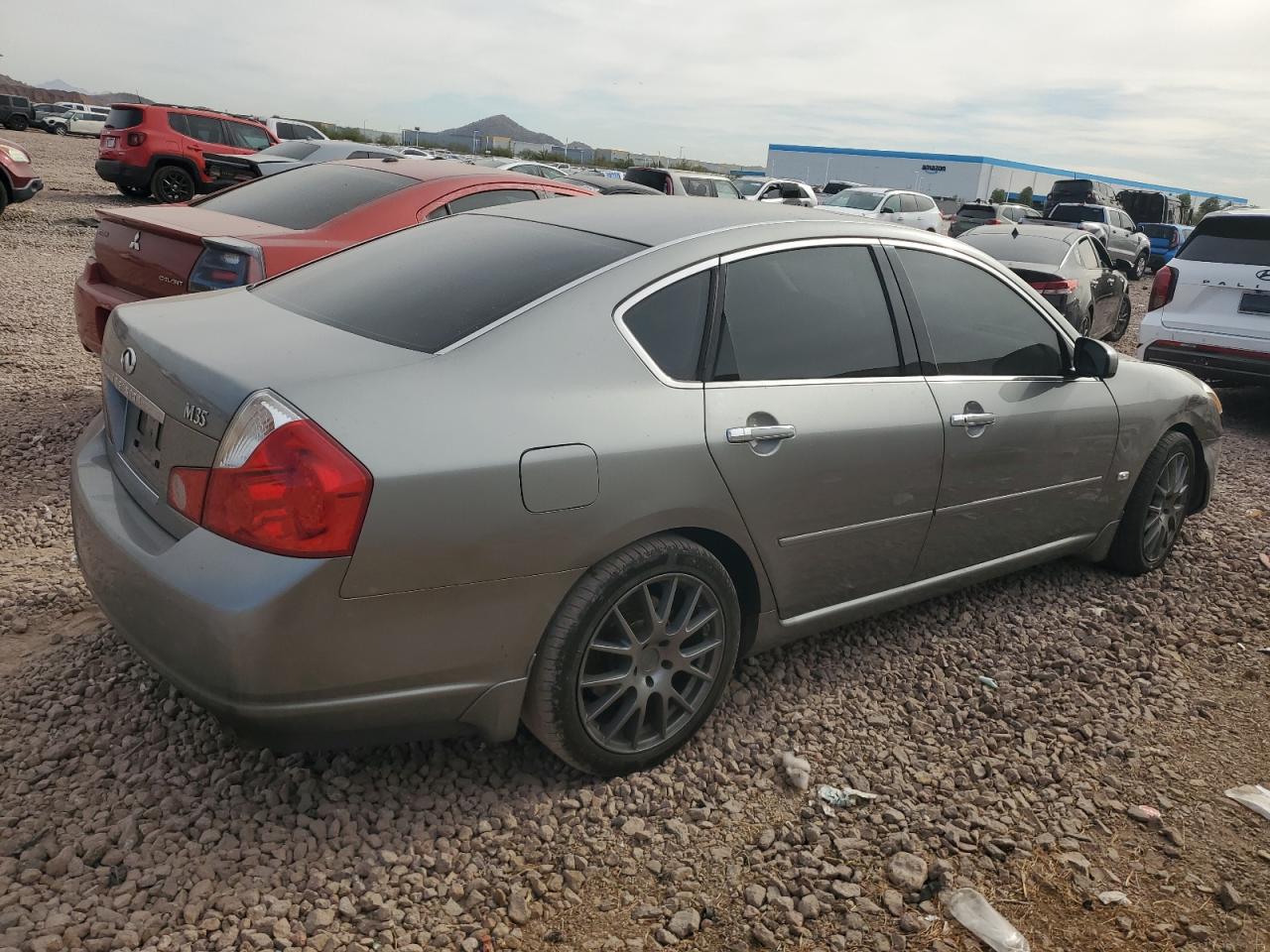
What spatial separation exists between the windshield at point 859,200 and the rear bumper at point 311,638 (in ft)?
69.9

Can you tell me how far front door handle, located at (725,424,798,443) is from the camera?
2861mm

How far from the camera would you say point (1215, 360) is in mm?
8070

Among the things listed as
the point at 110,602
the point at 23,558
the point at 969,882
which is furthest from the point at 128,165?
the point at 969,882

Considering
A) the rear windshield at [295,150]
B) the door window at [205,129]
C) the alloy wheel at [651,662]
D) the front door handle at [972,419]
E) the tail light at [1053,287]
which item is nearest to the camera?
the alloy wheel at [651,662]

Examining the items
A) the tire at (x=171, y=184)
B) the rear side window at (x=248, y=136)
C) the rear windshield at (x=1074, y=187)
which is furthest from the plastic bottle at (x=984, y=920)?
the rear windshield at (x=1074, y=187)

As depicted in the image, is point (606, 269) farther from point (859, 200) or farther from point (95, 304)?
point (859, 200)

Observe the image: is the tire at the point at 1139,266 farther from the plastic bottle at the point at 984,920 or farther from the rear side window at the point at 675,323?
the plastic bottle at the point at 984,920

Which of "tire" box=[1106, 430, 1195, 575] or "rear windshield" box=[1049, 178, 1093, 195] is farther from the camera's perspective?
"rear windshield" box=[1049, 178, 1093, 195]

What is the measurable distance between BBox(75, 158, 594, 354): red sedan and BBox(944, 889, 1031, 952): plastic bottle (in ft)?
12.6

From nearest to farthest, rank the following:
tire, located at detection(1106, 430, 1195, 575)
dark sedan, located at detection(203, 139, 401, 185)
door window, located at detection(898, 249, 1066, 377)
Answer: door window, located at detection(898, 249, 1066, 377)
tire, located at detection(1106, 430, 1195, 575)
dark sedan, located at detection(203, 139, 401, 185)

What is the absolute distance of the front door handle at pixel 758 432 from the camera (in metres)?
2.86

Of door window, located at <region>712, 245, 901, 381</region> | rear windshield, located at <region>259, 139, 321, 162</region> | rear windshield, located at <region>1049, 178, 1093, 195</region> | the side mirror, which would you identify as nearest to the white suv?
the side mirror

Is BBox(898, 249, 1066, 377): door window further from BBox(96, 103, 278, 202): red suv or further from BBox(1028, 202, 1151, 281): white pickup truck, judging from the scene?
BBox(1028, 202, 1151, 281): white pickup truck

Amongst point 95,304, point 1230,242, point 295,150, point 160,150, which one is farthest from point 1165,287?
point 160,150
